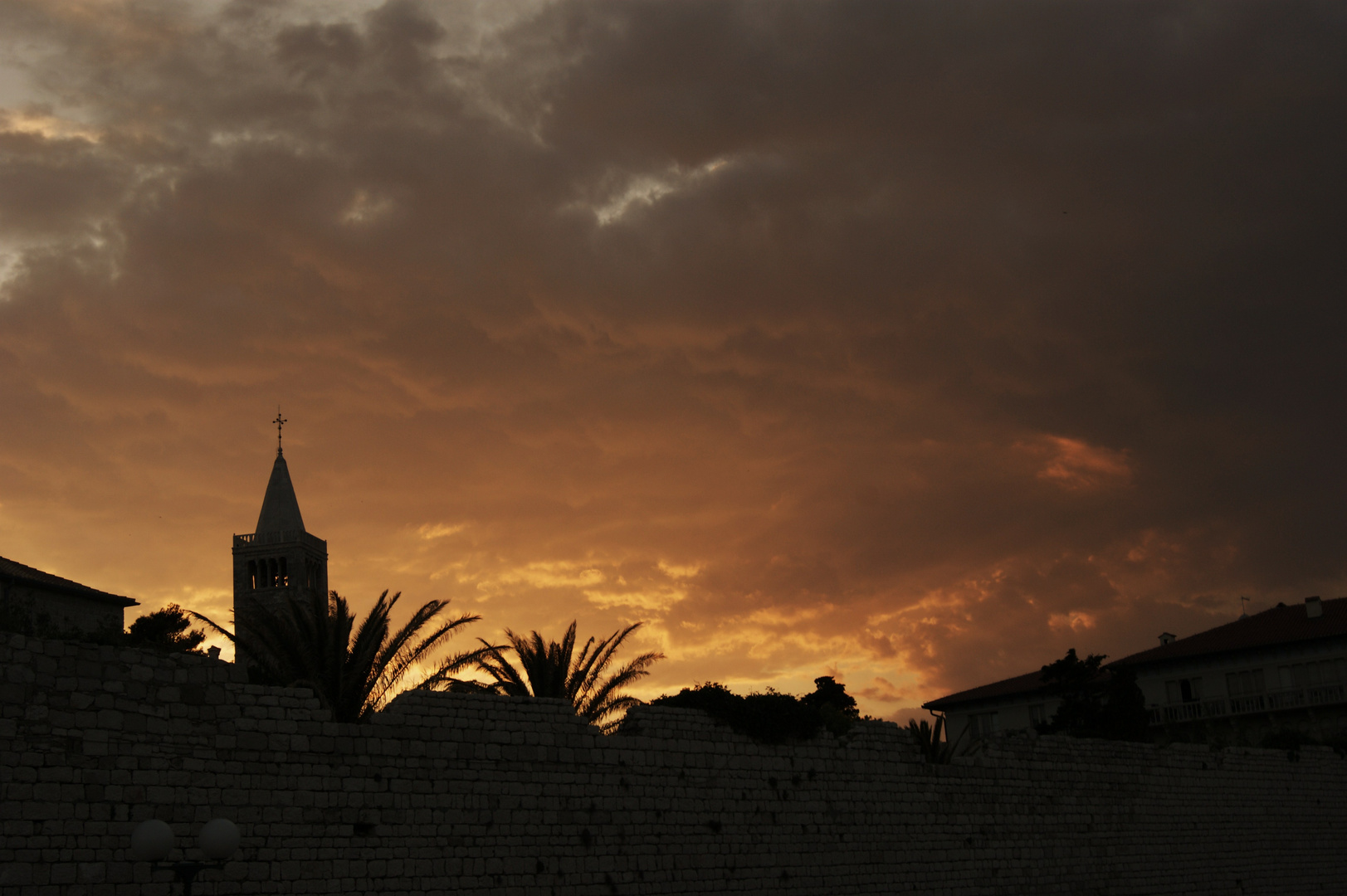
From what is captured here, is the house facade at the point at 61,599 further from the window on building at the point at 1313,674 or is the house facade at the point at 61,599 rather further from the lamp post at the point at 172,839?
the window on building at the point at 1313,674

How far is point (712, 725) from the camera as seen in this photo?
19.8 m

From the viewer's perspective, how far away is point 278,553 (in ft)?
235

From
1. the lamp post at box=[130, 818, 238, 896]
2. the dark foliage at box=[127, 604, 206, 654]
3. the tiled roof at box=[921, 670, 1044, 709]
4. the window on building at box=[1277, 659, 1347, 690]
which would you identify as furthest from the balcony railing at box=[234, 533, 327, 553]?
the lamp post at box=[130, 818, 238, 896]

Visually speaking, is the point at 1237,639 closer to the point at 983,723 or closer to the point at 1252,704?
the point at 1252,704

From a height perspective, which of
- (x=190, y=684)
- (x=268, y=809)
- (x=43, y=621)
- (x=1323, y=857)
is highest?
(x=43, y=621)

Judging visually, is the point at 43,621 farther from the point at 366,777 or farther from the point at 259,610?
the point at 366,777

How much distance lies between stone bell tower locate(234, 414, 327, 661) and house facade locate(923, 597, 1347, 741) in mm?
40485

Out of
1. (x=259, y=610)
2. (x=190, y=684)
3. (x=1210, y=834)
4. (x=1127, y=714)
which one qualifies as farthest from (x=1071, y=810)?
(x=190, y=684)

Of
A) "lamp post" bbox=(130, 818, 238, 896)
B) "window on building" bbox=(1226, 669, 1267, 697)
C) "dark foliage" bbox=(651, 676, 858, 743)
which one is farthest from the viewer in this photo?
"window on building" bbox=(1226, 669, 1267, 697)

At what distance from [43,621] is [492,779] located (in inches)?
279

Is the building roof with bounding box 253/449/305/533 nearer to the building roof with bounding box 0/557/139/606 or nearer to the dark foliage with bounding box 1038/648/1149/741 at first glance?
the building roof with bounding box 0/557/139/606

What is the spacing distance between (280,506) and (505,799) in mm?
60369

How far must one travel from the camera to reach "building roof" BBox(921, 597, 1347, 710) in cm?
4597

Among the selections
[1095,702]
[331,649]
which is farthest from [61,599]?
[1095,702]
